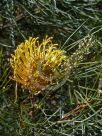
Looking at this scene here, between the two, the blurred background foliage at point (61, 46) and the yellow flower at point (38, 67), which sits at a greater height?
the yellow flower at point (38, 67)

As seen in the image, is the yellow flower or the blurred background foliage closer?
the yellow flower

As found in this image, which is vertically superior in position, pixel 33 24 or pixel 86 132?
pixel 33 24

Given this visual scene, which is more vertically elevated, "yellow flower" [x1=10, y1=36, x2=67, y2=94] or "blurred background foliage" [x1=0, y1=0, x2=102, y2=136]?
"yellow flower" [x1=10, y1=36, x2=67, y2=94]

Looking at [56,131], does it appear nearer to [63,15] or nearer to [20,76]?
[20,76]

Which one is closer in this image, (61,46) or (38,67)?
(38,67)

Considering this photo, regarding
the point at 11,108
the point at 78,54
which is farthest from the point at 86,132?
the point at 78,54

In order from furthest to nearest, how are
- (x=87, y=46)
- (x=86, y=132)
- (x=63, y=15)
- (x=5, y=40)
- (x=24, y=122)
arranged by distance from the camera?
(x=5, y=40) < (x=63, y=15) < (x=86, y=132) < (x=24, y=122) < (x=87, y=46)

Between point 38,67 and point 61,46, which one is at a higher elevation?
point 38,67

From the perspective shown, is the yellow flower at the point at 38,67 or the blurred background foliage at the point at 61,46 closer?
the yellow flower at the point at 38,67
